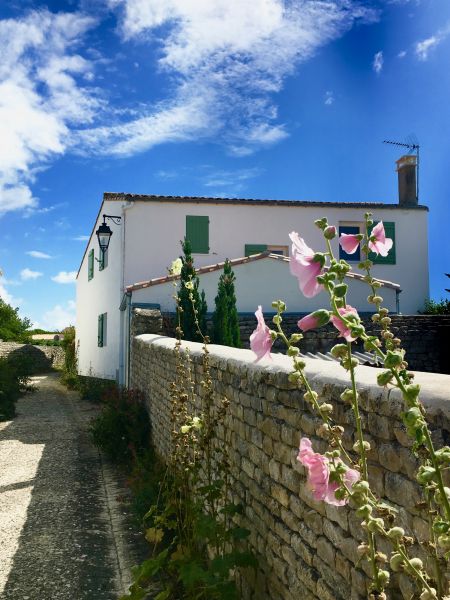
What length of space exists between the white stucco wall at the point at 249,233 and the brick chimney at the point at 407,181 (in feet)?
2.21

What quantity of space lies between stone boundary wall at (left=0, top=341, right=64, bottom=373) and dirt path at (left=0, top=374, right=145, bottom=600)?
52.9ft

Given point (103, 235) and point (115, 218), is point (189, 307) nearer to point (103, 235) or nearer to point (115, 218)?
point (103, 235)

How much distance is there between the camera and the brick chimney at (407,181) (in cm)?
1950

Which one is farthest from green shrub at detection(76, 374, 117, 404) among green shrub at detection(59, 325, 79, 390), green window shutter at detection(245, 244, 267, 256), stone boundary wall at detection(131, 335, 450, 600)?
stone boundary wall at detection(131, 335, 450, 600)

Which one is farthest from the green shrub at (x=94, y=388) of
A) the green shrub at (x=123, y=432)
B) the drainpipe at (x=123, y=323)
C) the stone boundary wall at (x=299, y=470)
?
the stone boundary wall at (x=299, y=470)

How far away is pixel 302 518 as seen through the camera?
2.97m

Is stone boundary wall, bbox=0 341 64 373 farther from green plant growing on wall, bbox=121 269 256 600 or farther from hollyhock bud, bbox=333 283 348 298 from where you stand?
hollyhock bud, bbox=333 283 348 298

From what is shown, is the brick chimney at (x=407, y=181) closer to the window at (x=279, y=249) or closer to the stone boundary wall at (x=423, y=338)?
→ the window at (x=279, y=249)

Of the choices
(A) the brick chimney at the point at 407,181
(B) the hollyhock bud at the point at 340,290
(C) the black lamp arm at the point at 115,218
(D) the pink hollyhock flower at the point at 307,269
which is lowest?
(B) the hollyhock bud at the point at 340,290

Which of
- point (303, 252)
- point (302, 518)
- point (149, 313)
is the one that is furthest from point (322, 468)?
point (149, 313)

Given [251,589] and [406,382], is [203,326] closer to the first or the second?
[251,589]

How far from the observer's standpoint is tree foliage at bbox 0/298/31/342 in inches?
1118

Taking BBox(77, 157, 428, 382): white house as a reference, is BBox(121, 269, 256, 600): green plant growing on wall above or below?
below

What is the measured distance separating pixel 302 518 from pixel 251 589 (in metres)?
1.14
